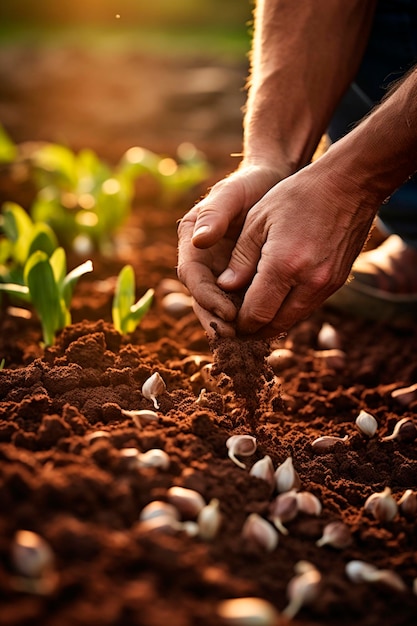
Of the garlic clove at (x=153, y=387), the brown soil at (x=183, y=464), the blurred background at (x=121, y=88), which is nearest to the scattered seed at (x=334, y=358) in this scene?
the brown soil at (x=183, y=464)

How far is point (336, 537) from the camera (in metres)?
1.45

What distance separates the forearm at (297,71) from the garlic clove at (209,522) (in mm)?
1271

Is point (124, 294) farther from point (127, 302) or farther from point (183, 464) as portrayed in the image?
point (183, 464)

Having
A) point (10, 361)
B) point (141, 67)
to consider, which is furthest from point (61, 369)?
point (141, 67)

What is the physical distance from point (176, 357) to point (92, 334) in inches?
13.0

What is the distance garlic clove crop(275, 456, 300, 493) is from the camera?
1574mm

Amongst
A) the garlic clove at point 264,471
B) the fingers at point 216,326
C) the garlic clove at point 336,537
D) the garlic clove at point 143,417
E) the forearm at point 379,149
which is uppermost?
the forearm at point 379,149

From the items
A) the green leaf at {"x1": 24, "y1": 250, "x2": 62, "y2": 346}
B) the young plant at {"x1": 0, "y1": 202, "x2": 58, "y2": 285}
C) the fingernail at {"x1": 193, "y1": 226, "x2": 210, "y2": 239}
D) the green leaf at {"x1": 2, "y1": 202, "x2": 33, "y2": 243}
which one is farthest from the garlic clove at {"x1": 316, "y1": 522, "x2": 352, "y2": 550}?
the green leaf at {"x1": 2, "y1": 202, "x2": 33, "y2": 243}

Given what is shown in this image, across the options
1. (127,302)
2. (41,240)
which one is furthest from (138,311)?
(41,240)

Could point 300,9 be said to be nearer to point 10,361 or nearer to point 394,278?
point 394,278

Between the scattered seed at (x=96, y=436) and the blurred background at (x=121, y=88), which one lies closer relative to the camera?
the scattered seed at (x=96, y=436)

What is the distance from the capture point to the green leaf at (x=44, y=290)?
2193 millimetres

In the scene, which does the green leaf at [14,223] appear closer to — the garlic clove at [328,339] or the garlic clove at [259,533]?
the garlic clove at [328,339]

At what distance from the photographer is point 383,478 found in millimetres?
1797
